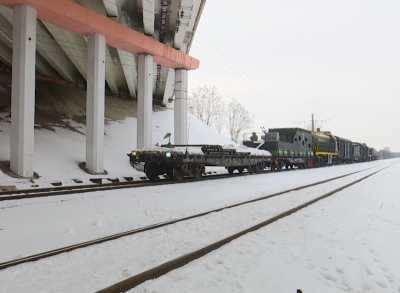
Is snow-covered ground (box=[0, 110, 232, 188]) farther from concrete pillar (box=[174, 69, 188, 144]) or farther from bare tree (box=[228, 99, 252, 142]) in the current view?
bare tree (box=[228, 99, 252, 142])

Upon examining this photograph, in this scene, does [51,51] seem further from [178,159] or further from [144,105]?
[178,159]

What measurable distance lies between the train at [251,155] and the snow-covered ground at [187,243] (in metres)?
4.46

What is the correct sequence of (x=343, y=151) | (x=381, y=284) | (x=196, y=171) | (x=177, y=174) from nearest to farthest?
(x=381, y=284) < (x=177, y=174) < (x=196, y=171) < (x=343, y=151)

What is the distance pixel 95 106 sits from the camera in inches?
650

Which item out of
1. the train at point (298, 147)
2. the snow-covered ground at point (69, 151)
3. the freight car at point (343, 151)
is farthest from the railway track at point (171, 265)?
the freight car at point (343, 151)

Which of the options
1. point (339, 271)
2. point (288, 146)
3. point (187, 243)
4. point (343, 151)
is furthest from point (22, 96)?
point (343, 151)

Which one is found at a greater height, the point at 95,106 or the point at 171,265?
the point at 95,106

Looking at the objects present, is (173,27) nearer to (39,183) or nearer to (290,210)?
(39,183)

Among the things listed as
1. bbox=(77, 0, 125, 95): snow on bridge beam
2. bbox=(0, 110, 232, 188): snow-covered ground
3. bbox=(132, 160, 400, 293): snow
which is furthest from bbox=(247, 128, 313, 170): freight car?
bbox=(132, 160, 400, 293): snow

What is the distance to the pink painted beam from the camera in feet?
47.2

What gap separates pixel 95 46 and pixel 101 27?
991 mm

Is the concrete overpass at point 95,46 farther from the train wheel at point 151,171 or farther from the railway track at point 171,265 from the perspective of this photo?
the railway track at point 171,265

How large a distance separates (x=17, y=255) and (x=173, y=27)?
1897cm

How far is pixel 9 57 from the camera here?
1074 inches
